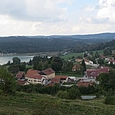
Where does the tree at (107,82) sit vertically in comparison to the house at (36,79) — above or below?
above

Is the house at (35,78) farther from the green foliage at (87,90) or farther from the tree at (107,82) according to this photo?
the tree at (107,82)

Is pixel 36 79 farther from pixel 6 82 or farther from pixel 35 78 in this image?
pixel 6 82

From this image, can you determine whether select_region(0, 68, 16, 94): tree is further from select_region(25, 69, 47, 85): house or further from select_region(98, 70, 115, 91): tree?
select_region(25, 69, 47, 85): house

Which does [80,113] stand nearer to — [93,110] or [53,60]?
[93,110]

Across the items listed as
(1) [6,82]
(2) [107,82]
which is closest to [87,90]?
→ (2) [107,82]

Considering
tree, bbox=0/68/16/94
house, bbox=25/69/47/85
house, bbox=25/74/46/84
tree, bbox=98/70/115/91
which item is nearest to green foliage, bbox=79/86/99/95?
tree, bbox=98/70/115/91

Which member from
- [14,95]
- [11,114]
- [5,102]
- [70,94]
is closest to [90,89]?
[70,94]

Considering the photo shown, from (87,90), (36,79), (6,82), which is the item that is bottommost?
(36,79)

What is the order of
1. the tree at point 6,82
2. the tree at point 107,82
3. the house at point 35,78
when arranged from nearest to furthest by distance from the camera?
the tree at point 6,82, the tree at point 107,82, the house at point 35,78

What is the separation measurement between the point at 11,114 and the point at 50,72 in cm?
4032

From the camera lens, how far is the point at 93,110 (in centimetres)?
1366

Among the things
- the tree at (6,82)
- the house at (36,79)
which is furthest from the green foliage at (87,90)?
the tree at (6,82)

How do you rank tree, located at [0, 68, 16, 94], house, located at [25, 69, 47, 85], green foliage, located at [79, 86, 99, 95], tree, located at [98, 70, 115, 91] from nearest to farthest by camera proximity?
1. tree, located at [0, 68, 16, 94]
2. tree, located at [98, 70, 115, 91]
3. green foliage, located at [79, 86, 99, 95]
4. house, located at [25, 69, 47, 85]

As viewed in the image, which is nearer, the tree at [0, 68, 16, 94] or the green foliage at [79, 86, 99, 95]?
the tree at [0, 68, 16, 94]
